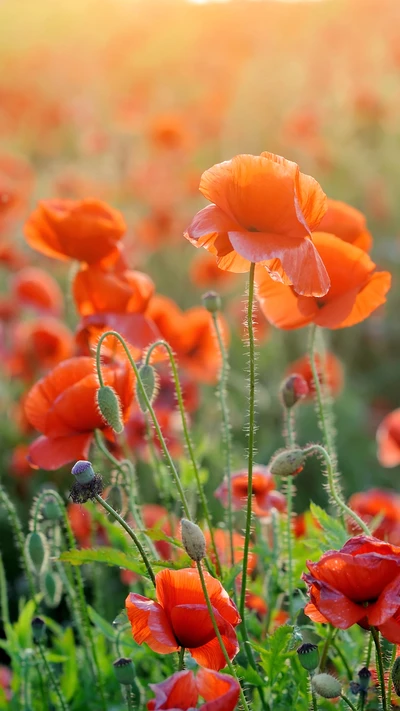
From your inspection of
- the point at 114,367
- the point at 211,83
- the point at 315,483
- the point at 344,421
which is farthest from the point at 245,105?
the point at 114,367

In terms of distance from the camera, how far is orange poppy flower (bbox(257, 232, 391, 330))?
152cm

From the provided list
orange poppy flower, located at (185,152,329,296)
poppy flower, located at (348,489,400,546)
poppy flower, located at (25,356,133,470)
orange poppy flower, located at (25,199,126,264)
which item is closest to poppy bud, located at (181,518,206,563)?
orange poppy flower, located at (185,152,329,296)

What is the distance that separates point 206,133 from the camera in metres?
7.15

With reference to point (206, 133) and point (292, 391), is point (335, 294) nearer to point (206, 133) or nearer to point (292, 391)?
point (292, 391)

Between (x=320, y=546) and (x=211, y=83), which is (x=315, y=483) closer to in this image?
(x=320, y=546)

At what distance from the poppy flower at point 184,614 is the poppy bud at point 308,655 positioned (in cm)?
8

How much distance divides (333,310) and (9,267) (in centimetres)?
293

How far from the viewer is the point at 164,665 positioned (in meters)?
1.53

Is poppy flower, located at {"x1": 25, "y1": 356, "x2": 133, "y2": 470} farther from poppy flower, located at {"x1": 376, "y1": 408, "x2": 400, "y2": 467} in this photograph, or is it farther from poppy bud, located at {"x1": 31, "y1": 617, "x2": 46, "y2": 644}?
poppy flower, located at {"x1": 376, "y1": 408, "x2": 400, "y2": 467}

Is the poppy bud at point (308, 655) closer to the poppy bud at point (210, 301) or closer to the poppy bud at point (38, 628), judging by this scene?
the poppy bud at point (38, 628)

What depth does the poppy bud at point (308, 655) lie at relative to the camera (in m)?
1.12

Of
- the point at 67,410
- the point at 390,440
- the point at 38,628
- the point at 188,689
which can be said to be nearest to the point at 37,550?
the point at 38,628

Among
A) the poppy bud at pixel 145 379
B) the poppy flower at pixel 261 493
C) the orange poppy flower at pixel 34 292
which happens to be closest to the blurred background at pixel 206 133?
the orange poppy flower at pixel 34 292

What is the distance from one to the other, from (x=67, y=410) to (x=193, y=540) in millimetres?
482
